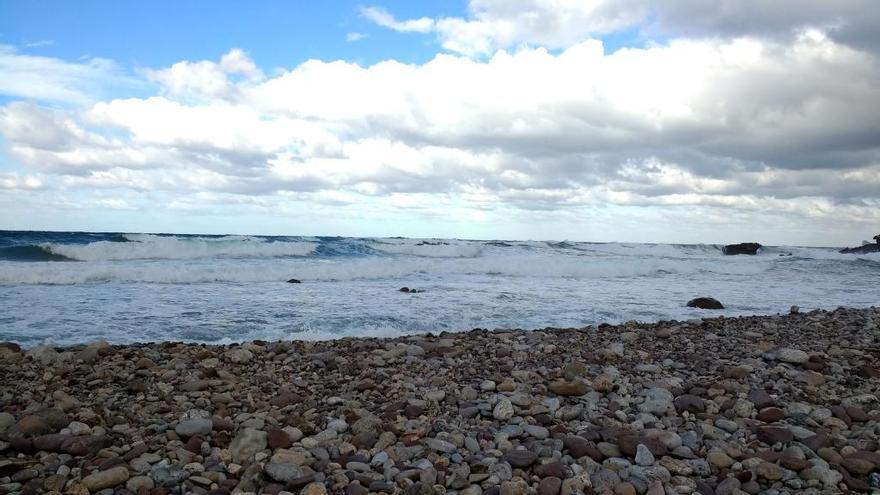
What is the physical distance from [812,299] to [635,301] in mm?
4706

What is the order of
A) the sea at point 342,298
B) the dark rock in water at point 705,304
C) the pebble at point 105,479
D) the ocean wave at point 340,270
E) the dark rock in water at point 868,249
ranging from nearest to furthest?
the pebble at point 105,479
the sea at point 342,298
the dark rock in water at point 705,304
the ocean wave at point 340,270
the dark rock in water at point 868,249

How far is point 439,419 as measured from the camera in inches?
155

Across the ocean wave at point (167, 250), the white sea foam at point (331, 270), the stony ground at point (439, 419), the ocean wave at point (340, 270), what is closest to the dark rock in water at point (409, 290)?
the ocean wave at point (340, 270)

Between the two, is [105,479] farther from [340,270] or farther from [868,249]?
[868,249]

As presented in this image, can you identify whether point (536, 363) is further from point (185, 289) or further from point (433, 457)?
point (185, 289)

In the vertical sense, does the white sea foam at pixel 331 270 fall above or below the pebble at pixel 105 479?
above

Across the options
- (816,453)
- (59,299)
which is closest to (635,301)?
(816,453)

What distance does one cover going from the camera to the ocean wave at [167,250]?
Answer: 2402 cm

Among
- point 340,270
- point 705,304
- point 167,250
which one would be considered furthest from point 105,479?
point 167,250

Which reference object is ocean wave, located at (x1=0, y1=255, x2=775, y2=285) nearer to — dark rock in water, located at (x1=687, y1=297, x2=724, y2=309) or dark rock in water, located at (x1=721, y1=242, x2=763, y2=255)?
dark rock in water, located at (x1=687, y1=297, x2=724, y2=309)

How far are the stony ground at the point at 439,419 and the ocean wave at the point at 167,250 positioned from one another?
792 inches

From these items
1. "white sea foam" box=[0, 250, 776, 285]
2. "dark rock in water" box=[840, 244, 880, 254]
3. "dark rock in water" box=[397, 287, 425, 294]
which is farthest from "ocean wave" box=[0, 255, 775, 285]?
"dark rock in water" box=[840, 244, 880, 254]

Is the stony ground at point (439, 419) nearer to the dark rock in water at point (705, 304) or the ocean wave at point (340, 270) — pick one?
the dark rock in water at point (705, 304)

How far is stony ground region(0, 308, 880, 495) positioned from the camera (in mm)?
3045
